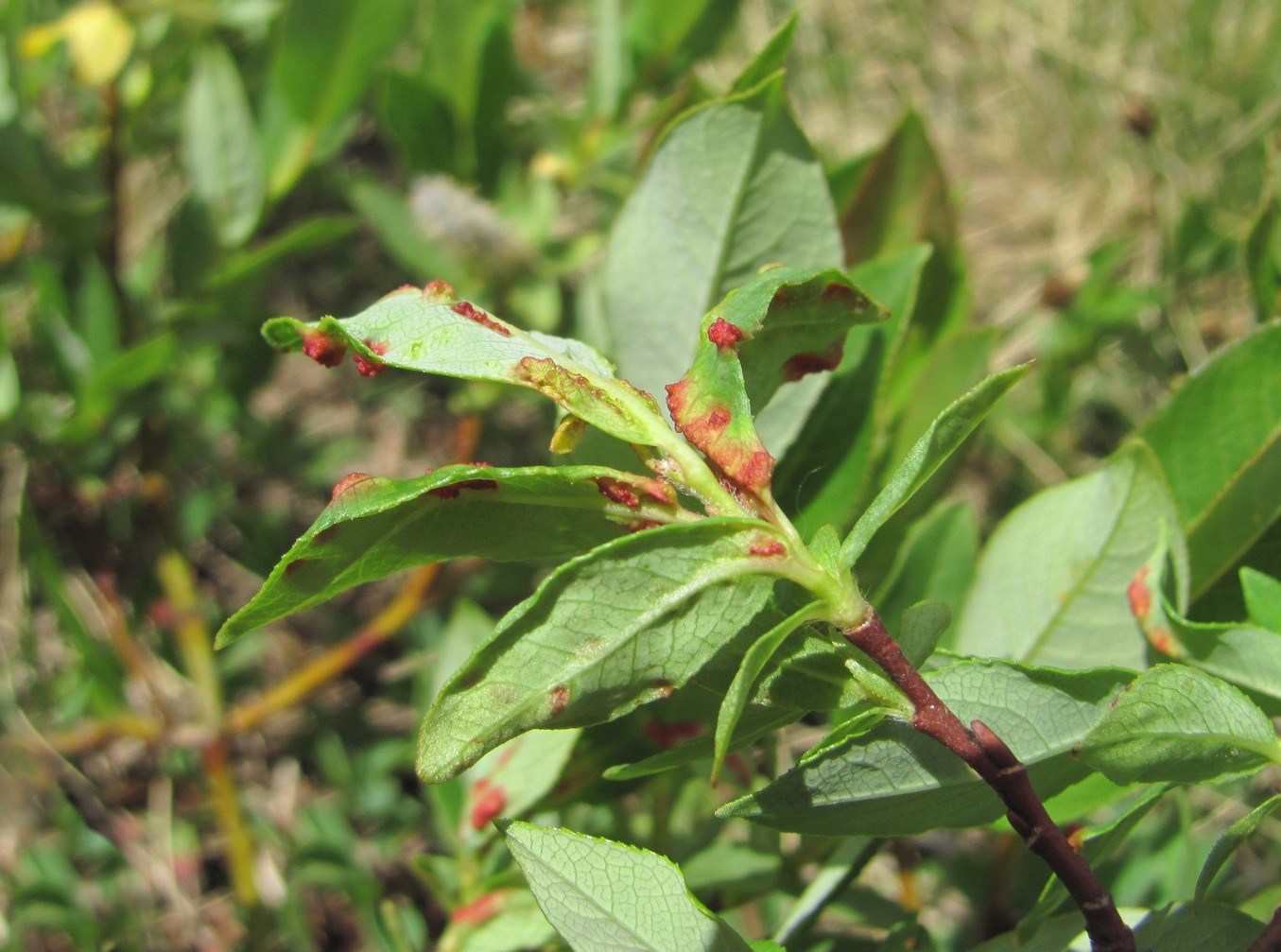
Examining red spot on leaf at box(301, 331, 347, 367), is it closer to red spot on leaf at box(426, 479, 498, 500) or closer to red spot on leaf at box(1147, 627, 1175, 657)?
red spot on leaf at box(426, 479, 498, 500)

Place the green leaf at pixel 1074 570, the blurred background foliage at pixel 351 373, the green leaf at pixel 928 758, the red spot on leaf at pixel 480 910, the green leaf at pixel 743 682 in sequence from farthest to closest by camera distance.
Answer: the blurred background foliage at pixel 351 373
the red spot on leaf at pixel 480 910
the green leaf at pixel 1074 570
the green leaf at pixel 928 758
the green leaf at pixel 743 682

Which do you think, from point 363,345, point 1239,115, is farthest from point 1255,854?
point 363,345

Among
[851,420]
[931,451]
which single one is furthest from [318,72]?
[931,451]

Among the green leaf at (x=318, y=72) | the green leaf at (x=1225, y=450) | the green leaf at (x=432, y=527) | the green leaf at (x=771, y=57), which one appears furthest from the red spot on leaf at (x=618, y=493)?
the green leaf at (x=318, y=72)

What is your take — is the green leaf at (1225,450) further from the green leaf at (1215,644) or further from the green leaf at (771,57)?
the green leaf at (771,57)

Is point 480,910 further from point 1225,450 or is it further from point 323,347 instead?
point 1225,450

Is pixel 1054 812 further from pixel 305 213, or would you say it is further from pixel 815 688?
pixel 305 213
